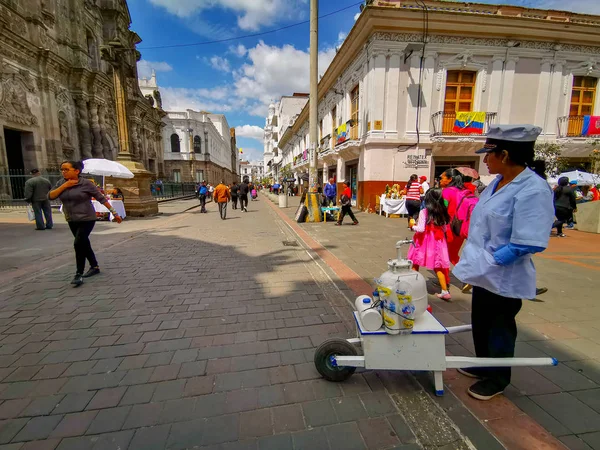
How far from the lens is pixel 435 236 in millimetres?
3914

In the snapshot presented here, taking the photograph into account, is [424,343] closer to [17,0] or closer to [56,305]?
[56,305]

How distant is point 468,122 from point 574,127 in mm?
5897

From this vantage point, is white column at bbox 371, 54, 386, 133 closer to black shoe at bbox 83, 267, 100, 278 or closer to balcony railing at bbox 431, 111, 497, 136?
balcony railing at bbox 431, 111, 497, 136

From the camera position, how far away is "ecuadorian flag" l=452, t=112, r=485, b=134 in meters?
12.9

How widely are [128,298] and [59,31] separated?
25.0m

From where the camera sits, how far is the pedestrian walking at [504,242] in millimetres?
1730

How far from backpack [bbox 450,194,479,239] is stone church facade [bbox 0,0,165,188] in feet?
42.1

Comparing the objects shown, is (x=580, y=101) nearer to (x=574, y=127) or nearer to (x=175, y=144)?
(x=574, y=127)

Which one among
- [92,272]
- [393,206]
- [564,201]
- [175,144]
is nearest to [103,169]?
[92,272]

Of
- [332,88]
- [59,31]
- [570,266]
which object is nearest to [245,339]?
[570,266]

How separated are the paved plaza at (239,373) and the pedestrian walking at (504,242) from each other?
40cm

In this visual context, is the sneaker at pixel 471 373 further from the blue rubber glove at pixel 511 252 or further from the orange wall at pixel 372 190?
the orange wall at pixel 372 190

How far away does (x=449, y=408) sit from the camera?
197 cm

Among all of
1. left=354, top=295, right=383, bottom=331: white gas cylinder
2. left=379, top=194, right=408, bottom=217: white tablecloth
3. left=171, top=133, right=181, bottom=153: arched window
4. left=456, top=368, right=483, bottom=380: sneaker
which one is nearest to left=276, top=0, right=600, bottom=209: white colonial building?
left=379, top=194, right=408, bottom=217: white tablecloth
